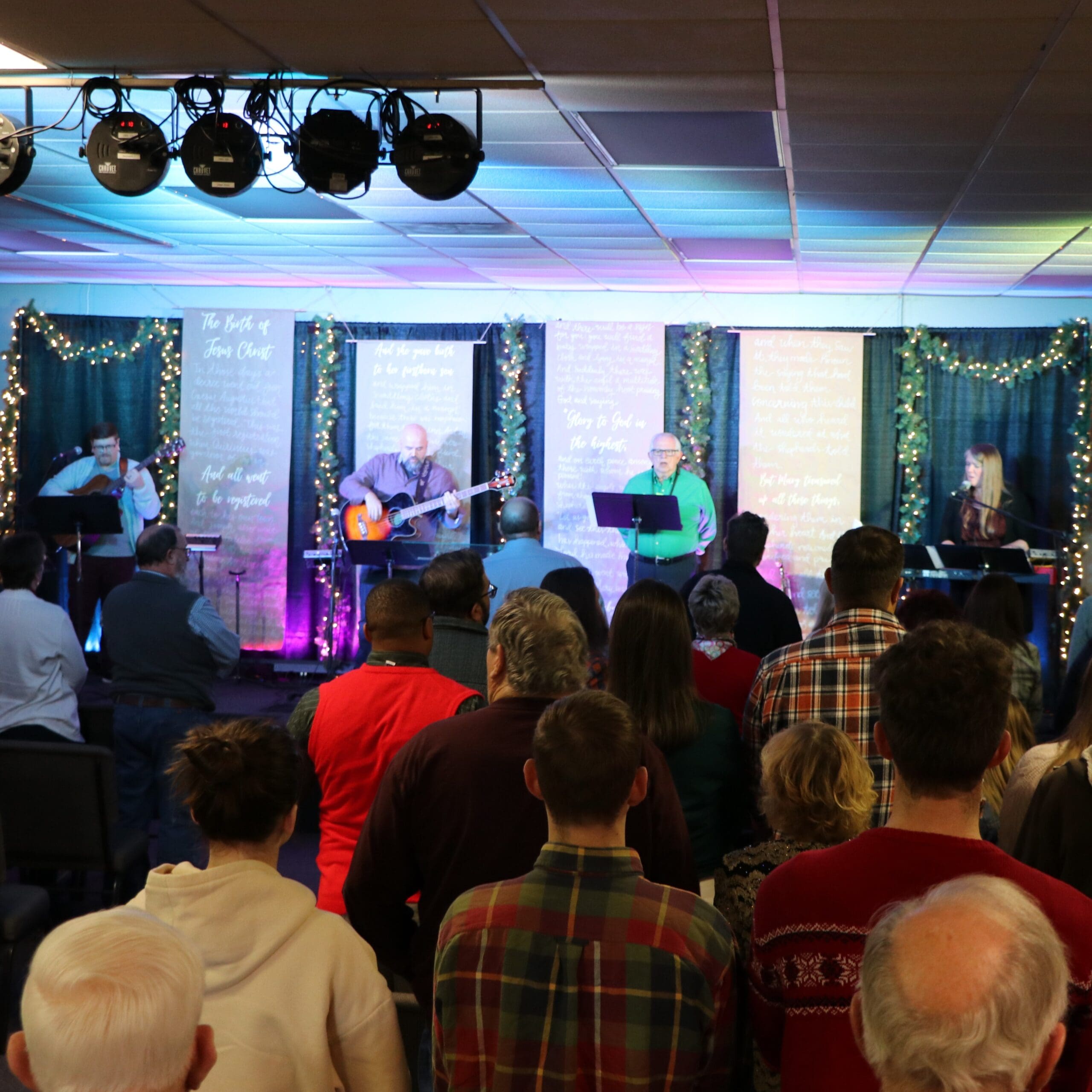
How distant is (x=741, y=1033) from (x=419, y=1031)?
0.90 meters

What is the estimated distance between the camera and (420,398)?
9.97 meters

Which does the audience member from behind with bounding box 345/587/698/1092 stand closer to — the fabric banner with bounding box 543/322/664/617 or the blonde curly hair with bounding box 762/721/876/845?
the blonde curly hair with bounding box 762/721/876/845

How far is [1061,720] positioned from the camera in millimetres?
4156

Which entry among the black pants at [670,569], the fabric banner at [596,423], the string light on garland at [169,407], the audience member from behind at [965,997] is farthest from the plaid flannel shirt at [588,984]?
the string light on garland at [169,407]

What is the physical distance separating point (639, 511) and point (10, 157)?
189 inches

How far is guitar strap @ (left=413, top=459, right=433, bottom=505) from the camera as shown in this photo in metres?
9.73

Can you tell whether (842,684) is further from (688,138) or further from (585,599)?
(688,138)

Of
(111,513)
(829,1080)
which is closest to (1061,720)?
(829,1080)

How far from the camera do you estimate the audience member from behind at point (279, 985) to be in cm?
177

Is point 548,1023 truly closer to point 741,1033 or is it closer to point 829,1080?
point 829,1080

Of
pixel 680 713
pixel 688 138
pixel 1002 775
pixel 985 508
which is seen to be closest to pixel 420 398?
pixel 985 508

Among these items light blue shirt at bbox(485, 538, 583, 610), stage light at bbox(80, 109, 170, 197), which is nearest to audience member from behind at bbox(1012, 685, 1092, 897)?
light blue shirt at bbox(485, 538, 583, 610)

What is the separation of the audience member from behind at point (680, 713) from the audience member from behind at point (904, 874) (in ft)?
4.24

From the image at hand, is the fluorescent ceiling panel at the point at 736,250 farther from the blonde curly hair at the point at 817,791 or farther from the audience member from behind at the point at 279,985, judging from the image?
the audience member from behind at the point at 279,985
